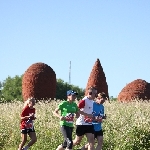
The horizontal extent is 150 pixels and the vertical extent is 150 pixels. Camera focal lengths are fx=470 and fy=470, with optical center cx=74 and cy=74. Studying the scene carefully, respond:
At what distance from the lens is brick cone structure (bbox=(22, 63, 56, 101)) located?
30.6m

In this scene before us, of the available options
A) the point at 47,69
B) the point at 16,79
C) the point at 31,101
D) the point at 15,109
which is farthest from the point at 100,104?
the point at 16,79

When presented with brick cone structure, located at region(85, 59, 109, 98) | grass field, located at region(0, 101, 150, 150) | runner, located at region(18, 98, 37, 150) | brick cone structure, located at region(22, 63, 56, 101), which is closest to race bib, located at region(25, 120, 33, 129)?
runner, located at region(18, 98, 37, 150)

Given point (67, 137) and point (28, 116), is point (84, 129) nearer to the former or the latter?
point (67, 137)

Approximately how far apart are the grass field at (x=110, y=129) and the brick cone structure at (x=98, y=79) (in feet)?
38.5

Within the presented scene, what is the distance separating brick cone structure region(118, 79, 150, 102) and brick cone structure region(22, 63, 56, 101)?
4.94m

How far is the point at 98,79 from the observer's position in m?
30.4

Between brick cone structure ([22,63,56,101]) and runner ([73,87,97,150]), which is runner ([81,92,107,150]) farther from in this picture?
brick cone structure ([22,63,56,101])

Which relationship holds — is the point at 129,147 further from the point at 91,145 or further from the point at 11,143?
the point at 11,143

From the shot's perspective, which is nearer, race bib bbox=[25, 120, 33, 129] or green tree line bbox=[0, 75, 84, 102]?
race bib bbox=[25, 120, 33, 129]

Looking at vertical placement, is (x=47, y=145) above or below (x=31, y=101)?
below

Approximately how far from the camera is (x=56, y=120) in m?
16.8

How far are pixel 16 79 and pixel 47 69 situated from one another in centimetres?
2900

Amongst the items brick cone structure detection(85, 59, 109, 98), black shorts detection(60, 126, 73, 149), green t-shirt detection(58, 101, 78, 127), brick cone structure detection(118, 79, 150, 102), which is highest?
brick cone structure detection(85, 59, 109, 98)

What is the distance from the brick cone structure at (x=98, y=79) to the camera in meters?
30.3
